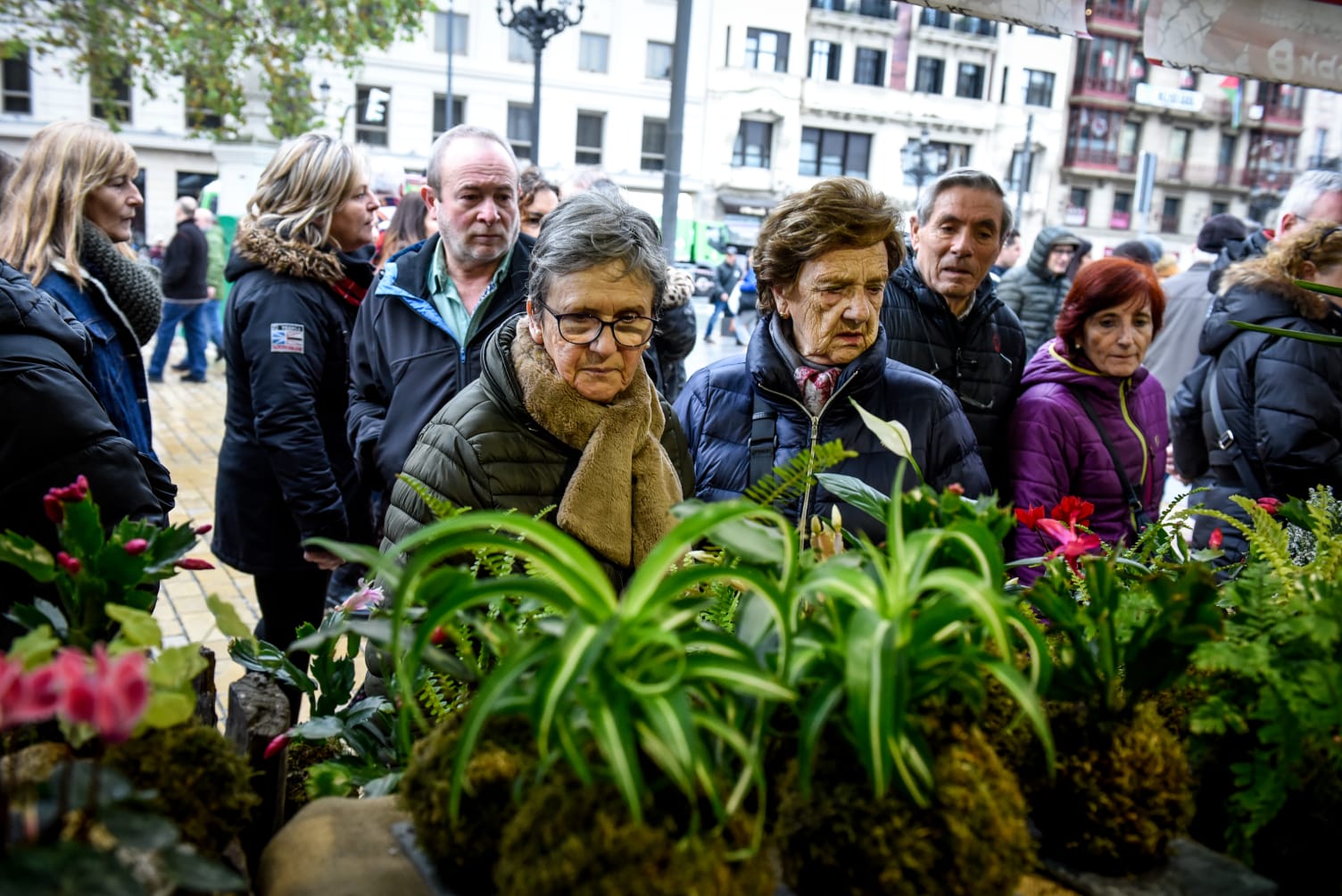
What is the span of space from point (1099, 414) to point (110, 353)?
2.75 metres

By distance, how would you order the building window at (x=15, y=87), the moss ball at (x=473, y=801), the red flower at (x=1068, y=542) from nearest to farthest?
1. the moss ball at (x=473, y=801)
2. the red flower at (x=1068, y=542)
3. the building window at (x=15, y=87)

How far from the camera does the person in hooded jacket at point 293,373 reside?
130 inches

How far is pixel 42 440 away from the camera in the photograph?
190cm

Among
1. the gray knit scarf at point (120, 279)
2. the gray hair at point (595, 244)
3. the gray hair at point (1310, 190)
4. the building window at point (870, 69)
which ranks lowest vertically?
the gray knit scarf at point (120, 279)

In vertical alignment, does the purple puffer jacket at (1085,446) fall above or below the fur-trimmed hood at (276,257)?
below

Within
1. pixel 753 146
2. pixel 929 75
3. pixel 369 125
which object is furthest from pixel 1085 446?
pixel 929 75

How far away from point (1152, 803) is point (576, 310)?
1.33 m

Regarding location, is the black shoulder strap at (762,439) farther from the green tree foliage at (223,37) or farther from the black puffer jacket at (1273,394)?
the green tree foliage at (223,37)

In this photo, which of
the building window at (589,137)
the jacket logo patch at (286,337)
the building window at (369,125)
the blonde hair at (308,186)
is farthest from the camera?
the building window at (589,137)

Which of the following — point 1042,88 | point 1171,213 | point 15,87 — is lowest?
point 1171,213

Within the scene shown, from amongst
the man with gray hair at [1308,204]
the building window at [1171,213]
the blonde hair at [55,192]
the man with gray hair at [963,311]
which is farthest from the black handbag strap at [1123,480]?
the building window at [1171,213]

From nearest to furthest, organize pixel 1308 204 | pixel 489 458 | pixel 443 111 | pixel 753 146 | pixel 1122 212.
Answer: pixel 489 458, pixel 1308 204, pixel 443 111, pixel 753 146, pixel 1122 212

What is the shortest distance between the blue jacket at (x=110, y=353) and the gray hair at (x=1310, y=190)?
3841 millimetres

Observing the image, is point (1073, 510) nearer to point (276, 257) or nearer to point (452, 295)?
point (452, 295)
